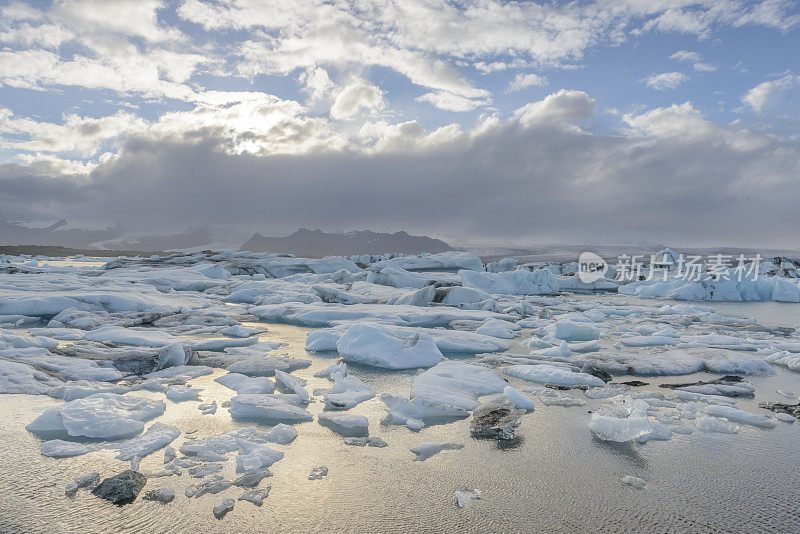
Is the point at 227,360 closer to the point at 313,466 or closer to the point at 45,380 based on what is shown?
the point at 45,380

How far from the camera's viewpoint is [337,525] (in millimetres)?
2523

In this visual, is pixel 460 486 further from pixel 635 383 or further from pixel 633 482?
pixel 635 383

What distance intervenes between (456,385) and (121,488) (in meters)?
3.57

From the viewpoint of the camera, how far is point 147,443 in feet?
11.5

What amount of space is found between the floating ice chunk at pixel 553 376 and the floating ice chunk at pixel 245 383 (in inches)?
132

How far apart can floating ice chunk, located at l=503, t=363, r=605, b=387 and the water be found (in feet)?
5.32

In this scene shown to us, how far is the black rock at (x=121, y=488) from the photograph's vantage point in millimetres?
2707

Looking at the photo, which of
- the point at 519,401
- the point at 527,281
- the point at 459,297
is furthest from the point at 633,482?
the point at 527,281

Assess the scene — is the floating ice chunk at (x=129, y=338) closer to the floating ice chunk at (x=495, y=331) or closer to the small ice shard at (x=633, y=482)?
the floating ice chunk at (x=495, y=331)

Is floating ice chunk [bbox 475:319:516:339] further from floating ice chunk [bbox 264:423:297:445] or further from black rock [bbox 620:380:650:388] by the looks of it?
floating ice chunk [bbox 264:423:297:445]

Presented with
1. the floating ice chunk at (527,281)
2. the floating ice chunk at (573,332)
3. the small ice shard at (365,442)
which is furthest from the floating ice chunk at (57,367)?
the floating ice chunk at (527,281)

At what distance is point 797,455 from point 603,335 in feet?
21.7

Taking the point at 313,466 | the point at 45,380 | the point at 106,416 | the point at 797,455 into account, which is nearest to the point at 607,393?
the point at 797,455

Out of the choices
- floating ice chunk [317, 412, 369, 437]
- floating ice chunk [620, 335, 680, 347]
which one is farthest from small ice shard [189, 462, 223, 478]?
floating ice chunk [620, 335, 680, 347]
